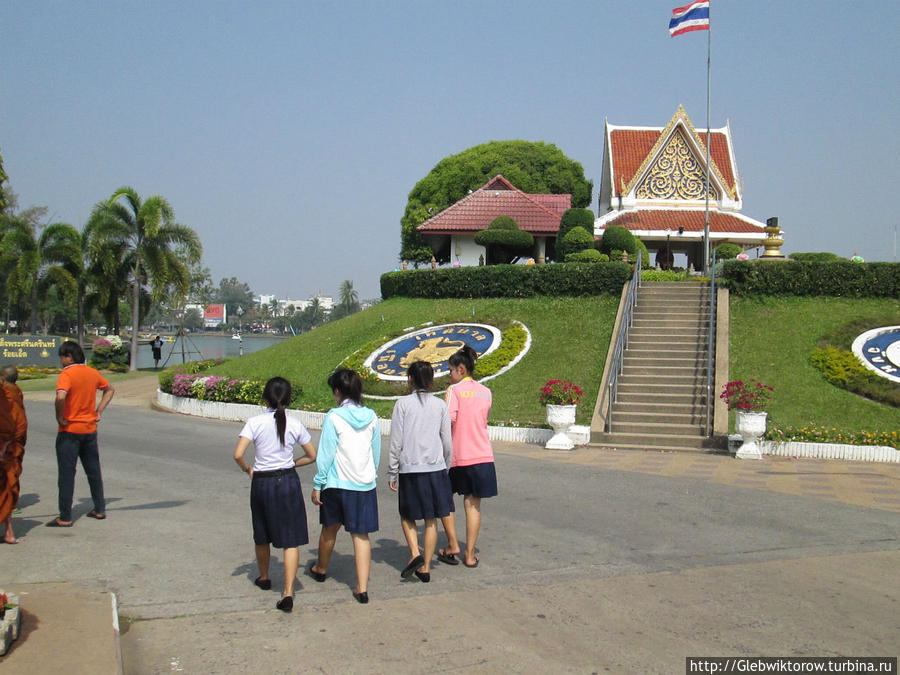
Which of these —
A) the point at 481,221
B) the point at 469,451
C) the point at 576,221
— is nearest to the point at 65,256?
the point at 481,221

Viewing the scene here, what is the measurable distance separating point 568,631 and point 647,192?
3047cm

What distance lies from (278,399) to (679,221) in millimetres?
29040

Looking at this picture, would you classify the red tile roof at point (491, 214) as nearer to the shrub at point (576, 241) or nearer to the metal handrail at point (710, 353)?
the shrub at point (576, 241)

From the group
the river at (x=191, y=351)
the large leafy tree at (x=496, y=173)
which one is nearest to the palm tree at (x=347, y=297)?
the river at (x=191, y=351)

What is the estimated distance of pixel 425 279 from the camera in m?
26.5

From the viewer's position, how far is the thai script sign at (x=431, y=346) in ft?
67.4

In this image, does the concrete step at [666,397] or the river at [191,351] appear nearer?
the concrete step at [666,397]

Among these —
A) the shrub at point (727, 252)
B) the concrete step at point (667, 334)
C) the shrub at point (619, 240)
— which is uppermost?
the shrub at point (619, 240)

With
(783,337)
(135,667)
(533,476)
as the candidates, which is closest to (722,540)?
(533,476)

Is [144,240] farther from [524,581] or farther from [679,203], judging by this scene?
[524,581]

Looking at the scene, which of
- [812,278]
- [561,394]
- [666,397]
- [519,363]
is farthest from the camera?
[812,278]

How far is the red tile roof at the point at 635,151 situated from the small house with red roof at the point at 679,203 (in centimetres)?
182

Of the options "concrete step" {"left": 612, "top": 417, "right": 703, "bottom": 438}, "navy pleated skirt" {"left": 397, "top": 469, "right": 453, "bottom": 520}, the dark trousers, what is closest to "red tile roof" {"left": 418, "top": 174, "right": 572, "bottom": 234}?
"concrete step" {"left": 612, "top": 417, "right": 703, "bottom": 438}

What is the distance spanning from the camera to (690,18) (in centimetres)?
2716
